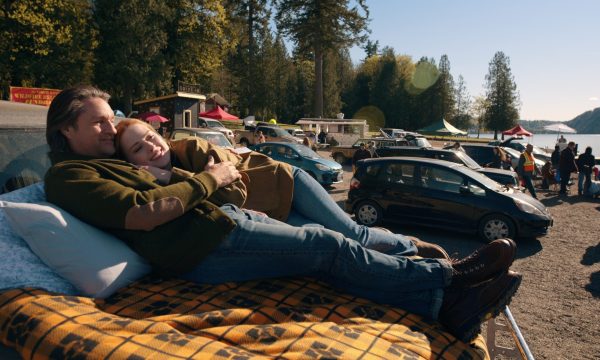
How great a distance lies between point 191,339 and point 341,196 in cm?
1274

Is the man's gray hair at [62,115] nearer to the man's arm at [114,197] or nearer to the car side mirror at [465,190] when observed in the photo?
the man's arm at [114,197]

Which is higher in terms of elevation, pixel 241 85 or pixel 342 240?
pixel 241 85

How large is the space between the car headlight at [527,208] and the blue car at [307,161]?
7615 mm

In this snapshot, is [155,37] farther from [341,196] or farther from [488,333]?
[488,333]

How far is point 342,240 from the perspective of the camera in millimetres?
2402

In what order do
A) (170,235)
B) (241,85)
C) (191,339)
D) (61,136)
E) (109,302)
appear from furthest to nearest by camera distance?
(241,85) → (61,136) → (170,235) → (109,302) → (191,339)

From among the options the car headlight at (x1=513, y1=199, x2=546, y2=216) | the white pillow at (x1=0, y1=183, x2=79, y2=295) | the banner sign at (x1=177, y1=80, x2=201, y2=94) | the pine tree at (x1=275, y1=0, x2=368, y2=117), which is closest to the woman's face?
the white pillow at (x1=0, y1=183, x2=79, y2=295)

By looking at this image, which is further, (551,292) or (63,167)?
(551,292)

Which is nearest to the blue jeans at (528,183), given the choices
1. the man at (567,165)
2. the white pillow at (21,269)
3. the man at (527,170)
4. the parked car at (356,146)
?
the man at (527,170)

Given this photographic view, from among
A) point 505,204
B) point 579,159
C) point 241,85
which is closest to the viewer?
point 505,204

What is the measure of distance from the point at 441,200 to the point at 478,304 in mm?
7151

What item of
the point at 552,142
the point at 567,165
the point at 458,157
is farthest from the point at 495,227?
the point at 552,142

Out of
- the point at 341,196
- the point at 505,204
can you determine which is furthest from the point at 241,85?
the point at 505,204

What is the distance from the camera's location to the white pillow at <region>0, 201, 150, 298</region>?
7.17ft
